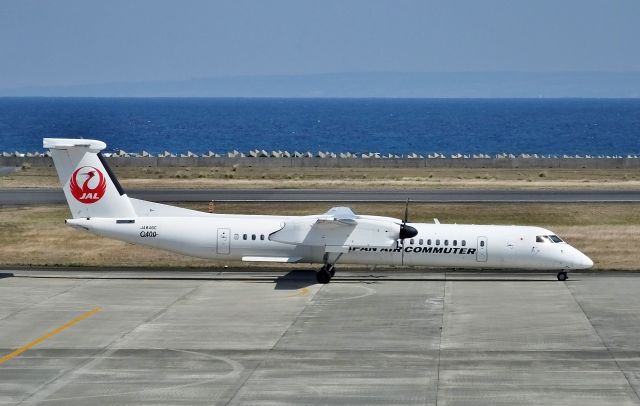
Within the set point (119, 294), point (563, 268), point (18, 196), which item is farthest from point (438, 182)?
point (119, 294)

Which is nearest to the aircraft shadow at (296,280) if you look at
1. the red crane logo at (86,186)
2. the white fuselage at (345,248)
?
the white fuselage at (345,248)

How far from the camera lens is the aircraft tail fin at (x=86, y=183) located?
135ft

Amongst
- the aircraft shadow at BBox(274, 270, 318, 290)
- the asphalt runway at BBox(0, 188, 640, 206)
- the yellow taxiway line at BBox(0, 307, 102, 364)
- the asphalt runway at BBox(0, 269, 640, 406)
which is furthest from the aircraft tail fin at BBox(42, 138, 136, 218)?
the asphalt runway at BBox(0, 188, 640, 206)

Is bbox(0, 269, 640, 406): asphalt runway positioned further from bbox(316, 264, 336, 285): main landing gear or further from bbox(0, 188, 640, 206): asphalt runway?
bbox(0, 188, 640, 206): asphalt runway

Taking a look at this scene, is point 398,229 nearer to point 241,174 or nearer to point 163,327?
point 163,327

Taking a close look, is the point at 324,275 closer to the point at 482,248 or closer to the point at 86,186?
the point at 482,248

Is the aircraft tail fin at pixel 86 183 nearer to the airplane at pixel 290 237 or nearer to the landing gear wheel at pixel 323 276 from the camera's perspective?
the airplane at pixel 290 237

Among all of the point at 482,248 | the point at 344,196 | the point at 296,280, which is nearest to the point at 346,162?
the point at 344,196

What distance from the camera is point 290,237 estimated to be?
40906mm

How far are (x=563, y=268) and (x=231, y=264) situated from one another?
49.1 feet

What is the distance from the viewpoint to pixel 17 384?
26828 millimetres

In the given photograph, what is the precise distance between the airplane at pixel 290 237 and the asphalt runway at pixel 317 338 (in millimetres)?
1113

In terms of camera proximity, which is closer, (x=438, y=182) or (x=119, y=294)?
(x=119, y=294)

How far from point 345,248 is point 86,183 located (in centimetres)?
1092
